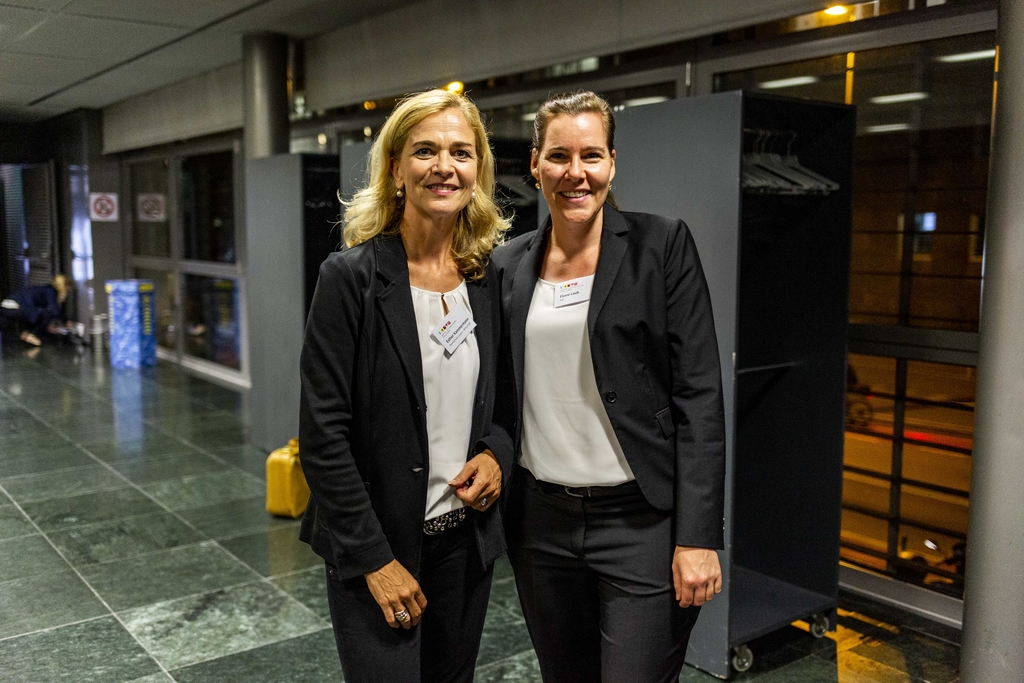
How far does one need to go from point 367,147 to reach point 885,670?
3.49 meters

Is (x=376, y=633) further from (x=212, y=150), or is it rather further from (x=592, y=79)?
(x=212, y=150)

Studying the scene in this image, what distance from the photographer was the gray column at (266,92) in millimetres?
7020

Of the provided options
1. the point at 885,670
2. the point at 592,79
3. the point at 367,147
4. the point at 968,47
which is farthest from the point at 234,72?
the point at 885,670

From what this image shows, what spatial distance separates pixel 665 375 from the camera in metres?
1.92

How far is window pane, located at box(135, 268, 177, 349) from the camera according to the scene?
1149 cm

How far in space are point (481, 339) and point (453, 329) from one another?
3.0 inches

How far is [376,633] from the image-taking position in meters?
1.80

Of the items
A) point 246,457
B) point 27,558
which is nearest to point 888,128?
point 27,558

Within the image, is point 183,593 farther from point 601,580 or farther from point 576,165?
point 576,165

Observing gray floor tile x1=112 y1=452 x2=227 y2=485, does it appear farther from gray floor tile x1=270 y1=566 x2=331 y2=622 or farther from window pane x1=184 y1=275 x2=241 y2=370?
window pane x1=184 y1=275 x2=241 y2=370

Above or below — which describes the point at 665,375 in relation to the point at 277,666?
above

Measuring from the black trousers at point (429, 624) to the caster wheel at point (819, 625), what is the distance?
202 cm

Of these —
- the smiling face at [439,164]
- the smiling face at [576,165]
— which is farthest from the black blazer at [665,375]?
the smiling face at [439,164]

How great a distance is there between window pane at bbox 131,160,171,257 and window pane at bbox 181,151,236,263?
55 centimetres
